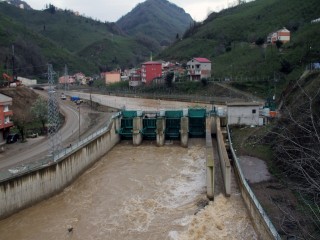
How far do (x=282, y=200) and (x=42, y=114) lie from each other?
2437 centimetres

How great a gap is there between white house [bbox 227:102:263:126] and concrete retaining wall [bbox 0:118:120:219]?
43.8 feet

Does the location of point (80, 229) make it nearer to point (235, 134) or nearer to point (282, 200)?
point (282, 200)

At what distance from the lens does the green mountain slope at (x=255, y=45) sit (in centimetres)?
5247

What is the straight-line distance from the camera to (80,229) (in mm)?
18172

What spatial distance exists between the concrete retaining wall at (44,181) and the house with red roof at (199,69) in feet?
122

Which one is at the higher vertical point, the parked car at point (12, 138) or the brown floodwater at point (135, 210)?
the parked car at point (12, 138)

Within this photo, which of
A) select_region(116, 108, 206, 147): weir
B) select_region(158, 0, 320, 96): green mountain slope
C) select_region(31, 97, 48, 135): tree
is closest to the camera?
select_region(31, 97, 48, 135): tree

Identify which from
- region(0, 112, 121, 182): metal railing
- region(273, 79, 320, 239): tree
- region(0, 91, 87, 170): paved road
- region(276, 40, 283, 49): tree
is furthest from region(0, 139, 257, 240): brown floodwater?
region(276, 40, 283, 49): tree

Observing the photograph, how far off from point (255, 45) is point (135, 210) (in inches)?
2259

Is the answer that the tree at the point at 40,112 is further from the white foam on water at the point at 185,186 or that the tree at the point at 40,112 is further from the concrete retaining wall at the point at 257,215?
the concrete retaining wall at the point at 257,215

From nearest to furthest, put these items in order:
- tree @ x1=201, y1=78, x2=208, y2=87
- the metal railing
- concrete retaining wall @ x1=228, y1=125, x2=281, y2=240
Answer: concrete retaining wall @ x1=228, y1=125, x2=281, y2=240 → the metal railing → tree @ x1=201, y1=78, x2=208, y2=87

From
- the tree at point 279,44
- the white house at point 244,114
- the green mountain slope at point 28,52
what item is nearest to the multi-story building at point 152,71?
the tree at point 279,44

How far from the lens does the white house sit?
112 ft

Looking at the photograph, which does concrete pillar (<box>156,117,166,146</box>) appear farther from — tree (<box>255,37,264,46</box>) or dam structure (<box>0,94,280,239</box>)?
tree (<box>255,37,264,46</box>)
